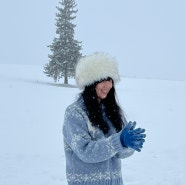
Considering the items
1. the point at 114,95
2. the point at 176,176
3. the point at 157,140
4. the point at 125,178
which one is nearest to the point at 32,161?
the point at 125,178

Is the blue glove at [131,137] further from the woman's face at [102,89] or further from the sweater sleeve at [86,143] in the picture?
the woman's face at [102,89]

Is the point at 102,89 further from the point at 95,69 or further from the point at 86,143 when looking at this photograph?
the point at 86,143

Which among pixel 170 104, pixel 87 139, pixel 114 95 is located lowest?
pixel 170 104

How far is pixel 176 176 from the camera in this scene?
6.98m

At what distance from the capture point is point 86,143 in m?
2.45

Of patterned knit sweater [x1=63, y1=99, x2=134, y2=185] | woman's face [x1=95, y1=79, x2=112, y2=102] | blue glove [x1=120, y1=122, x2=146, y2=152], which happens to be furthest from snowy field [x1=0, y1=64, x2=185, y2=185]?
blue glove [x1=120, y1=122, x2=146, y2=152]

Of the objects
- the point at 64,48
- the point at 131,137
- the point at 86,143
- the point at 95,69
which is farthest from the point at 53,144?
the point at 64,48

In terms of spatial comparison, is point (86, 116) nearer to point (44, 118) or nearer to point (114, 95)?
point (114, 95)

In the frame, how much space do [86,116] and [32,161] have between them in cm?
550

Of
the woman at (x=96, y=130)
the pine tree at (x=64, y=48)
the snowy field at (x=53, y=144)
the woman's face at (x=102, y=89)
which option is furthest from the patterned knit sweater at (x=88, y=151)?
the pine tree at (x=64, y=48)

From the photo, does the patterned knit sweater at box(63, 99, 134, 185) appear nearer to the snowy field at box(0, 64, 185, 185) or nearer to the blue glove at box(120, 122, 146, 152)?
the blue glove at box(120, 122, 146, 152)

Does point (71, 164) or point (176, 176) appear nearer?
point (71, 164)

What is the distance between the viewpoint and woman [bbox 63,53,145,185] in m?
2.41

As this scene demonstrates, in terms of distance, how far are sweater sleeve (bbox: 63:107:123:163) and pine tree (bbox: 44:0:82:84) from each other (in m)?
27.7
